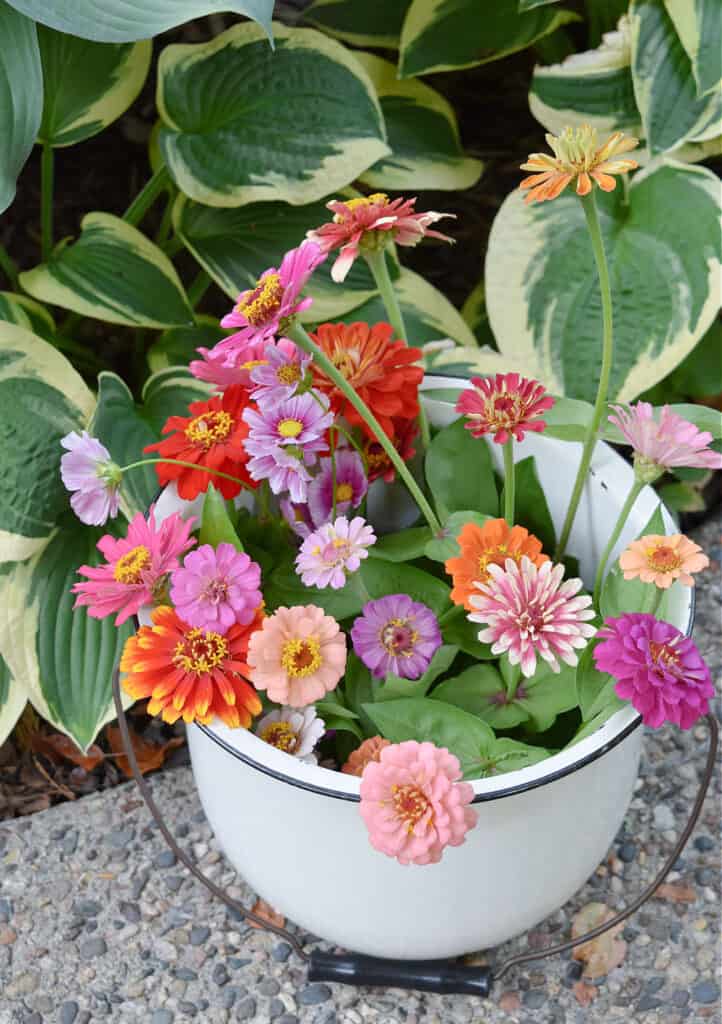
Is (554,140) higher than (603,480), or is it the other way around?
(554,140)

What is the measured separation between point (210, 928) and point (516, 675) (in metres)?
0.36

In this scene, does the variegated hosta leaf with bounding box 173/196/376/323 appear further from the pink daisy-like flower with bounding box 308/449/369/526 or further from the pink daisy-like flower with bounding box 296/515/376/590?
the pink daisy-like flower with bounding box 296/515/376/590

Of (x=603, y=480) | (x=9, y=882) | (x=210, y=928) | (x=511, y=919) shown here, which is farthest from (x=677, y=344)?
(x=9, y=882)

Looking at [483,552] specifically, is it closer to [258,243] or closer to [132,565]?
[132,565]

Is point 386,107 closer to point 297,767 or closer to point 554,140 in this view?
point 554,140

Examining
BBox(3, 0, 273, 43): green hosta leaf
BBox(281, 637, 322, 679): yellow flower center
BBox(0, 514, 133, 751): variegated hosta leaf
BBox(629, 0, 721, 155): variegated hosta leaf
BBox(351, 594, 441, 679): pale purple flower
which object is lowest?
BBox(0, 514, 133, 751): variegated hosta leaf

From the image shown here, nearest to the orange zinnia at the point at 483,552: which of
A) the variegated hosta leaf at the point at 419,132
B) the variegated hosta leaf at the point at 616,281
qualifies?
the variegated hosta leaf at the point at 616,281

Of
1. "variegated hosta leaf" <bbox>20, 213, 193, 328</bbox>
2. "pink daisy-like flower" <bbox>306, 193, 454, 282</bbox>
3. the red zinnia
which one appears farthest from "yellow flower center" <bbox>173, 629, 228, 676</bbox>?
"variegated hosta leaf" <bbox>20, 213, 193, 328</bbox>

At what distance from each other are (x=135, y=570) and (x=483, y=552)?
0.65 ft

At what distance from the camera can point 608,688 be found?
646 millimetres

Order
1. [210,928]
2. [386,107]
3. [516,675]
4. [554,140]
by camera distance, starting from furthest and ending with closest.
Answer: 1. [386,107]
2. [210,928]
3. [516,675]
4. [554,140]

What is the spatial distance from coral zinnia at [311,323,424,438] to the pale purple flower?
12cm

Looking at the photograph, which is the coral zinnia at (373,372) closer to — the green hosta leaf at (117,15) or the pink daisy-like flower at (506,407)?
the pink daisy-like flower at (506,407)

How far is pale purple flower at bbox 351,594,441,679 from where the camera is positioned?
2.24ft
